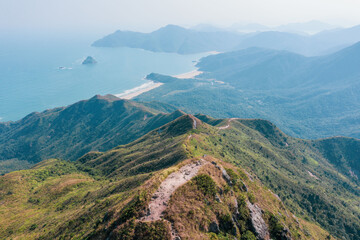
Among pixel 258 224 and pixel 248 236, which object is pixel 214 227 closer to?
pixel 248 236

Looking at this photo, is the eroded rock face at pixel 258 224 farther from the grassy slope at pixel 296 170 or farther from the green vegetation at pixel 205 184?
the grassy slope at pixel 296 170

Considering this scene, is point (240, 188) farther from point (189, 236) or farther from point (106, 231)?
point (106, 231)

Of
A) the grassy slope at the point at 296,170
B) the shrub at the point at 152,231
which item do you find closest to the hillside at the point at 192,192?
the shrub at the point at 152,231

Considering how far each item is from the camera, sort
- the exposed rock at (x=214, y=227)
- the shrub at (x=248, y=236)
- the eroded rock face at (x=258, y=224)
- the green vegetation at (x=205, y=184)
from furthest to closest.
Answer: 1. the eroded rock face at (x=258, y=224)
2. the green vegetation at (x=205, y=184)
3. the shrub at (x=248, y=236)
4. the exposed rock at (x=214, y=227)

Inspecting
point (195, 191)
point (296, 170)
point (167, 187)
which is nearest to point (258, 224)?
point (195, 191)

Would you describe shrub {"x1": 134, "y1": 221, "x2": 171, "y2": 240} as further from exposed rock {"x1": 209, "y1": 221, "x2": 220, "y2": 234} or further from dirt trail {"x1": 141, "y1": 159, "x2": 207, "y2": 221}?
exposed rock {"x1": 209, "y1": 221, "x2": 220, "y2": 234}

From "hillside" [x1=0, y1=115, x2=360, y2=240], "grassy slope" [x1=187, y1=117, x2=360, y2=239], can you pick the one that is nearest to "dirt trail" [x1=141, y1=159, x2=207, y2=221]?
"hillside" [x1=0, y1=115, x2=360, y2=240]
